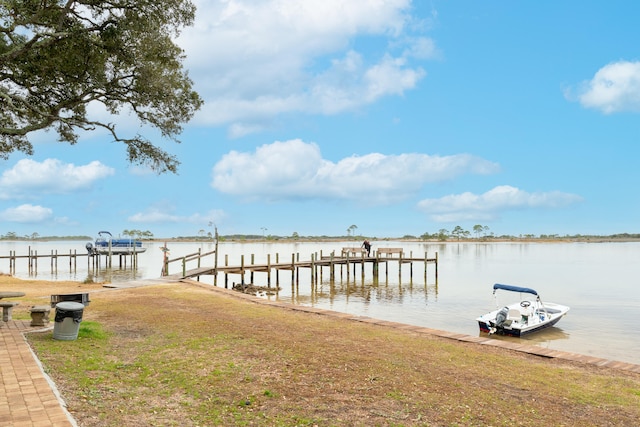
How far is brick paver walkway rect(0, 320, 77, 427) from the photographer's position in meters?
5.34

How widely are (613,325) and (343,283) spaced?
2343 cm

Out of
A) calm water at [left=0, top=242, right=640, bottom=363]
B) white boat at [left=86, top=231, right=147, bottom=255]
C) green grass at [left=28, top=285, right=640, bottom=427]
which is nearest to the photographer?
green grass at [left=28, top=285, right=640, bottom=427]

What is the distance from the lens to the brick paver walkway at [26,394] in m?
5.34

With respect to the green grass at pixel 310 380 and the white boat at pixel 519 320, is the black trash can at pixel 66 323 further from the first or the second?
the white boat at pixel 519 320

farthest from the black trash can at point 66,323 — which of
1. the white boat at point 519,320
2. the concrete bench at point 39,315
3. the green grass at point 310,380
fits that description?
the white boat at point 519,320

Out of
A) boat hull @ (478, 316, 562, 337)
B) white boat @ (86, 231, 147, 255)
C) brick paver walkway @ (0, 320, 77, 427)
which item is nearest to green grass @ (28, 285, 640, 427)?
brick paver walkway @ (0, 320, 77, 427)

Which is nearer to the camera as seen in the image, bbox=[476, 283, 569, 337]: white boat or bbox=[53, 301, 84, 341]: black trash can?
bbox=[53, 301, 84, 341]: black trash can

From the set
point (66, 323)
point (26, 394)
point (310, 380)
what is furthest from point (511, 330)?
point (26, 394)

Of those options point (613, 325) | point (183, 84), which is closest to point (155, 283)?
point (183, 84)

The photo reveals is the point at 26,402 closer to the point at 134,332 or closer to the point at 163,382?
the point at 163,382

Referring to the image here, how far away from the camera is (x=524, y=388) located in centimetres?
809

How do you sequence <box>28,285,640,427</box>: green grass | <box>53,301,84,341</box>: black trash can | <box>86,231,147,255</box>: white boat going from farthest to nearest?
<box>86,231,147,255</box>: white boat < <box>53,301,84,341</box>: black trash can < <box>28,285,640,427</box>: green grass

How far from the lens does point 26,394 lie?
245 inches

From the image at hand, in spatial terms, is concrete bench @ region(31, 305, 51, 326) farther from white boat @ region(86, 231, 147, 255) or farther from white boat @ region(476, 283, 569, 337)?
white boat @ region(86, 231, 147, 255)
